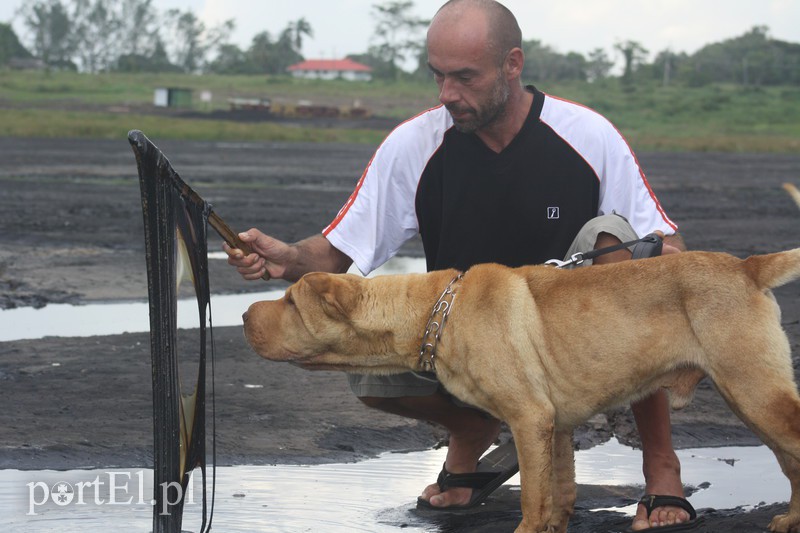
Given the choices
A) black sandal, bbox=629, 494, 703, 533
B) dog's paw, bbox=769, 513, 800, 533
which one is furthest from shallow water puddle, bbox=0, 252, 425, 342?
dog's paw, bbox=769, 513, 800, 533

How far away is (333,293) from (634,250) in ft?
4.33

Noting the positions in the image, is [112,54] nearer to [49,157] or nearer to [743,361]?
[49,157]

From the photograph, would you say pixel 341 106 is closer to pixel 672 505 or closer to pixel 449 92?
pixel 449 92

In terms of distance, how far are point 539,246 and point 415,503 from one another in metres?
1.26

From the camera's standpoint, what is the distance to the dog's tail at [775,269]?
4324 millimetres

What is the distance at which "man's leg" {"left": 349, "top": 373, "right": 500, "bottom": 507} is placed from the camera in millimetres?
5254

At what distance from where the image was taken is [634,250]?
5.02 metres

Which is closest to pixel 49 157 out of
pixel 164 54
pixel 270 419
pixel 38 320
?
pixel 38 320

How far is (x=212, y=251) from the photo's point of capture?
42.2ft

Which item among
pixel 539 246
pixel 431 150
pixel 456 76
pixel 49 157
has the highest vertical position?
pixel 456 76

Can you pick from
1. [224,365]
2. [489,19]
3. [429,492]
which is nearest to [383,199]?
[489,19]

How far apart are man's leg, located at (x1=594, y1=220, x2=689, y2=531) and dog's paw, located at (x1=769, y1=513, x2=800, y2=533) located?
0.38m

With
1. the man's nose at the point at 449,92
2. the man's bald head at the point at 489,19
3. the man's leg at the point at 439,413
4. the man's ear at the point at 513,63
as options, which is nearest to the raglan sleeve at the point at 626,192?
the man's ear at the point at 513,63

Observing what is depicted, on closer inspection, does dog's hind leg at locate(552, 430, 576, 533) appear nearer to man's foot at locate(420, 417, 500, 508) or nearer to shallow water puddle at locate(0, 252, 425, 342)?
man's foot at locate(420, 417, 500, 508)
